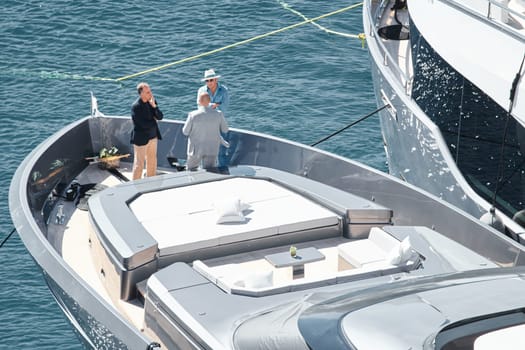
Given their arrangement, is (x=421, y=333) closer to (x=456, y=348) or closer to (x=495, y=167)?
(x=456, y=348)

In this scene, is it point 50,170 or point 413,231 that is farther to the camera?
point 50,170

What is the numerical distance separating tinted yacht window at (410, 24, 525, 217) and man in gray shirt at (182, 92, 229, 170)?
3101 millimetres

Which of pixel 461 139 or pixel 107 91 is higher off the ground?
pixel 461 139

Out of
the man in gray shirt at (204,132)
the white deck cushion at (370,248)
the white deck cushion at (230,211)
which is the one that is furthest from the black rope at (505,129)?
the man in gray shirt at (204,132)

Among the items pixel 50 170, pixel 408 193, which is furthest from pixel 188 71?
pixel 408 193

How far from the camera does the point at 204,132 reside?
12836 millimetres

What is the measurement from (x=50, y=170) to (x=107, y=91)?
9.68m

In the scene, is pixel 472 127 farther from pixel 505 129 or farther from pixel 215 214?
pixel 215 214

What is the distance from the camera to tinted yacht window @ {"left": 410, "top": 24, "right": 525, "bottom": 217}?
12.8 meters

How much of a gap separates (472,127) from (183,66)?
37.8 feet

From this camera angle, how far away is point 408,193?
40.4 ft

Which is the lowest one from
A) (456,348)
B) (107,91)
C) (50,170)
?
(107,91)

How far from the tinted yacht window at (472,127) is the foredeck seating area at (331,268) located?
247 cm

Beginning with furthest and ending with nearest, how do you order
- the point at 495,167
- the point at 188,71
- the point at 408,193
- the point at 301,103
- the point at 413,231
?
the point at 188,71
the point at 301,103
the point at 495,167
the point at 408,193
the point at 413,231
